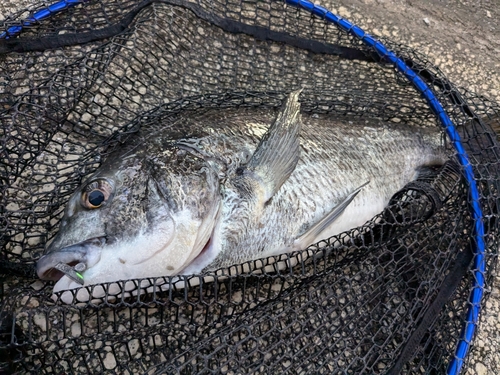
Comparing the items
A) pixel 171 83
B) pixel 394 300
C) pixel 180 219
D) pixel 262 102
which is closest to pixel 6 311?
pixel 180 219

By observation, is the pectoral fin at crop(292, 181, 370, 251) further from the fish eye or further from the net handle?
the net handle

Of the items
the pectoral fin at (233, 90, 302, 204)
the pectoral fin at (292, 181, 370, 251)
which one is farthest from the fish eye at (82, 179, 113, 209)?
the pectoral fin at (292, 181, 370, 251)

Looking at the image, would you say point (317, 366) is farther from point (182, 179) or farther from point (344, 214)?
point (182, 179)

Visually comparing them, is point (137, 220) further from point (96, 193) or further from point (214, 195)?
point (214, 195)

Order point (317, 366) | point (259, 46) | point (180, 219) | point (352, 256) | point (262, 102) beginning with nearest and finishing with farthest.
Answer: point (180, 219)
point (317, 366)
point (352, 256)
point (262, 102)
point (259, 46)

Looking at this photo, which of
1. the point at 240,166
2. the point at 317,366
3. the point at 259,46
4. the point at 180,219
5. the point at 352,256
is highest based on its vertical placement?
the point at 259,46

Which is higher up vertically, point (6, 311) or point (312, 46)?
point (312, 46)

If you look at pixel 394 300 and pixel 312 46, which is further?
pixel 312 46
